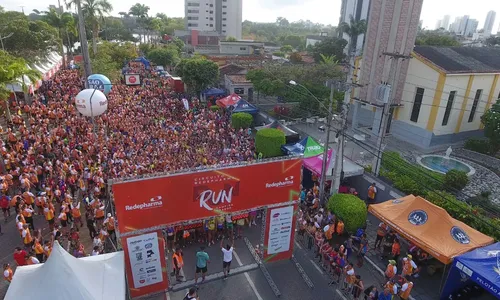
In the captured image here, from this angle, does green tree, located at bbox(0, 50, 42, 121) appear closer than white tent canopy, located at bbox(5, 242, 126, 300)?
No

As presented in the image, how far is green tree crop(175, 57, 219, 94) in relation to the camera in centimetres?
3469

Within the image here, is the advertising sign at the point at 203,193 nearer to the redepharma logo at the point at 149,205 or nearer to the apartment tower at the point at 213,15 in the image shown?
the redepharma logo at the point at 149,205

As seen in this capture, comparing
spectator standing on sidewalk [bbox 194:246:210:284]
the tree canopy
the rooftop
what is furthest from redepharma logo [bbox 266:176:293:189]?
the rooftop

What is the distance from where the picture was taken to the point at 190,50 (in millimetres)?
→ 77062

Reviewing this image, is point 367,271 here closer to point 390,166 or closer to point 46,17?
point 390,166

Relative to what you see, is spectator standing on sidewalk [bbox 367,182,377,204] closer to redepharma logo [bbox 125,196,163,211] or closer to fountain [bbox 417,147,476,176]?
fountain [bbox 417,147,476,176]

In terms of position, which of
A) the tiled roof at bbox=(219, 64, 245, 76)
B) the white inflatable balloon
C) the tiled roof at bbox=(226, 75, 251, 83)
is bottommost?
the tiled roof at bbox=(226, 75, 251, 83)

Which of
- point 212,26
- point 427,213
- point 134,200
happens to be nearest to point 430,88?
point 427,213

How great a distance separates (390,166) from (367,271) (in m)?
7.71

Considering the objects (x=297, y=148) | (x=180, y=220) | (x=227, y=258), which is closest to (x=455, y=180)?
(x=297, y=148)

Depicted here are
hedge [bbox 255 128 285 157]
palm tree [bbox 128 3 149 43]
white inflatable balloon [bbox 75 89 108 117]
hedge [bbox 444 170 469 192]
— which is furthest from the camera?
palm tree [bbox 128 3 149 43]

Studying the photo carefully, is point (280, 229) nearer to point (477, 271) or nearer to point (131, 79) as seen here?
point (477, 271)

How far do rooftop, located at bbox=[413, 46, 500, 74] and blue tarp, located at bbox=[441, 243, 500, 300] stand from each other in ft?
59.3

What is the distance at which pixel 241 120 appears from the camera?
1022 inches
